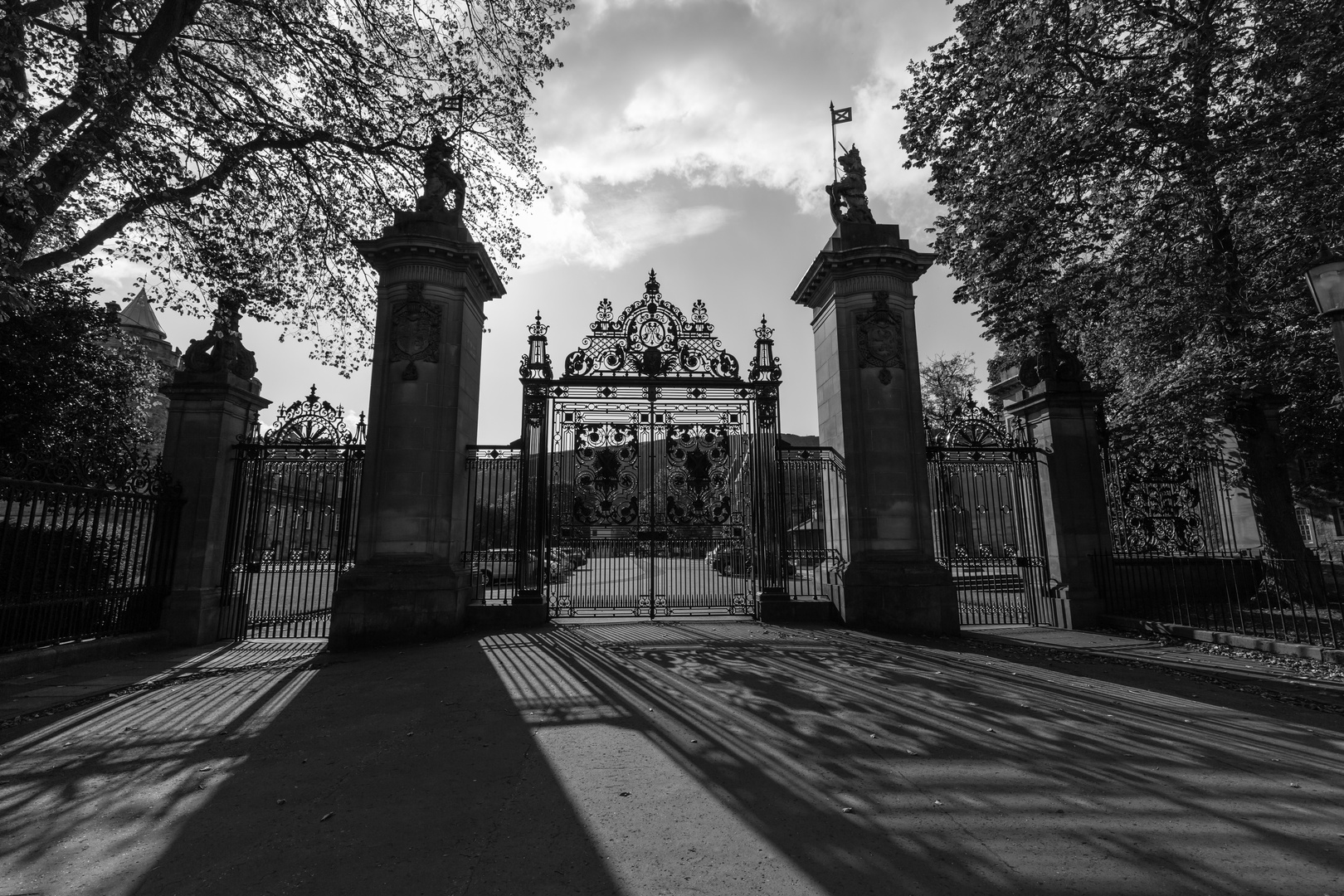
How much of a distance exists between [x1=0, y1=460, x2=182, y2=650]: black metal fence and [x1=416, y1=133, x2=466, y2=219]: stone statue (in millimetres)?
6047

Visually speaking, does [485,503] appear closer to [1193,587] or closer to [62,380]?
[62,380]

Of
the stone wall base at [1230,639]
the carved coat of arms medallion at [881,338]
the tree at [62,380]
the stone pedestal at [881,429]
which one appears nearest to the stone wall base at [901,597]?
the stone pedestal at [881,429]

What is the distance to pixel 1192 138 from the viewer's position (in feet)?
34.3

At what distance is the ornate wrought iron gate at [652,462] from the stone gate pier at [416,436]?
4.26 ft

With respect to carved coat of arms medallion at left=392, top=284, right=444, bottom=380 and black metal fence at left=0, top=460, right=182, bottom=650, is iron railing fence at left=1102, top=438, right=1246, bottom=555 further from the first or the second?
black metal fence at left=0, top=460, right=182, bottom=650

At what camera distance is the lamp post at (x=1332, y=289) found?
6406mm

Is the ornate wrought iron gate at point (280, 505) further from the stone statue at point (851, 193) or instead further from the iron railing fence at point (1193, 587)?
the iron railing fence at point (1193, 587)

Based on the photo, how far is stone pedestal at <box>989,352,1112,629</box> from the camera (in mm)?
11375

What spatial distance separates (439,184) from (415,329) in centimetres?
286

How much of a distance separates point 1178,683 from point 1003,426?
243 inches

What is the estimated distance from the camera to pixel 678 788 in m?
4.20

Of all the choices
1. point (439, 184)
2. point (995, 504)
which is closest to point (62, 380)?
point (439, 184)

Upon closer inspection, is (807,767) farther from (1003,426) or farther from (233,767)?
(1003,426)

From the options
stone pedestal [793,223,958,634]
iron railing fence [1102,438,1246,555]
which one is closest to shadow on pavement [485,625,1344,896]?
stone pedestal [793,223,958,634]
